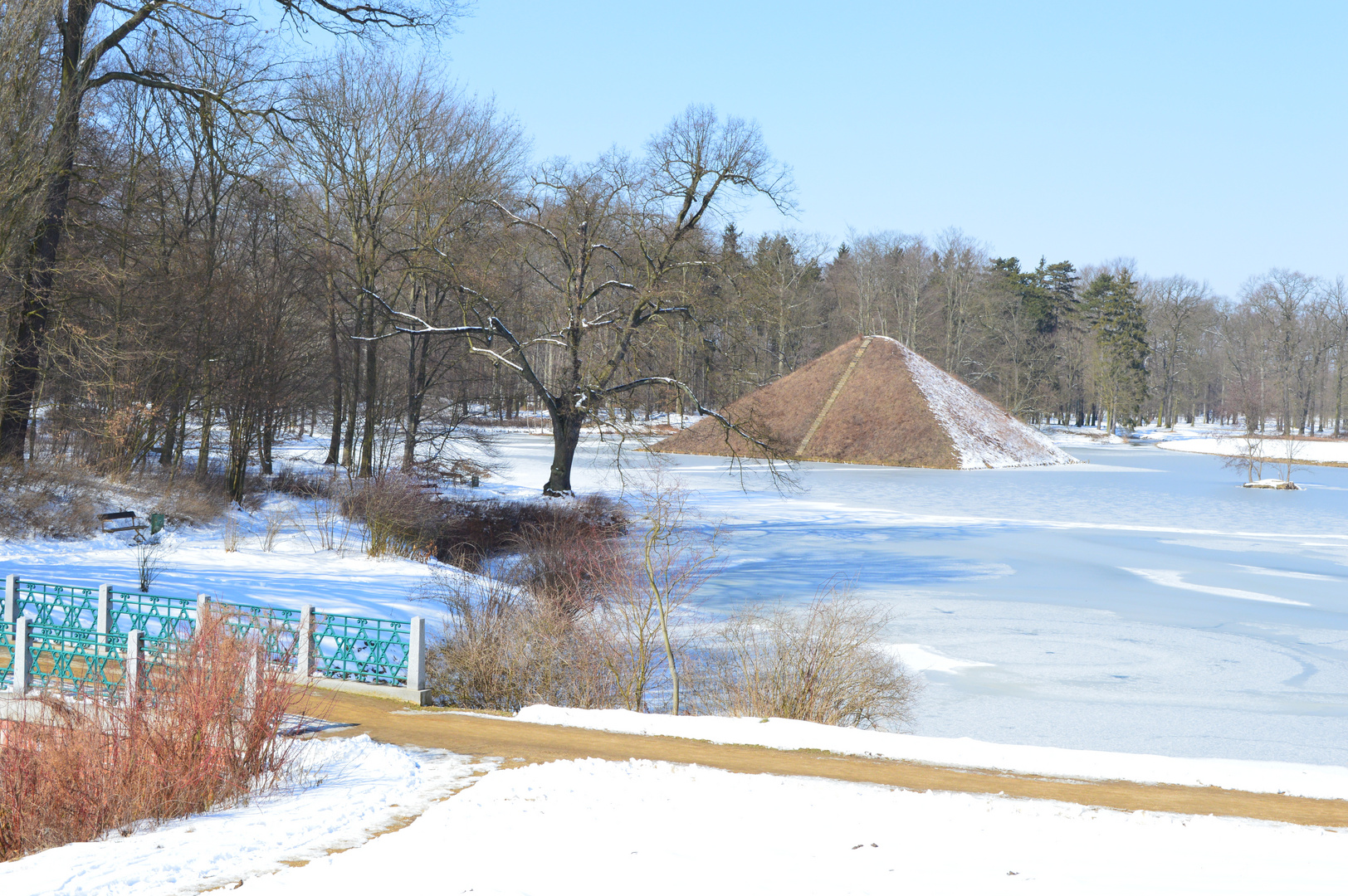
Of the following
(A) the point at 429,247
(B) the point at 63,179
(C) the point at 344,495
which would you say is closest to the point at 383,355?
(A) the point at 429,247

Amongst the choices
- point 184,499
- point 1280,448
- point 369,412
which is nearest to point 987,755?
point 184,499

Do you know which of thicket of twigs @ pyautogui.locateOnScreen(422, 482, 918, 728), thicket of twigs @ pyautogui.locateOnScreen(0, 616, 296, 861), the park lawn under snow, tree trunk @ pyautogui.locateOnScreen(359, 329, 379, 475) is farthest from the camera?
tree trunk @ pyautogui.locateOnScreen(359, 329, 379, 475)

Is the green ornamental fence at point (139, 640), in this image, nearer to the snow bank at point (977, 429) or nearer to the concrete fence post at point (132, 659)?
the concrete fence post at point (132, 659)

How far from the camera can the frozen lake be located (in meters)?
11.7

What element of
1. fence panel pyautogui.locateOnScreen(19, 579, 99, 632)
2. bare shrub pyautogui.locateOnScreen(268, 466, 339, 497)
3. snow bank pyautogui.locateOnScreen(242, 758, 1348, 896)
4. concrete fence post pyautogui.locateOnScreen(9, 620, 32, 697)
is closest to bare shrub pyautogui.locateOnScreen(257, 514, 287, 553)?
bare shrub pyautogui.locateOnScreen(268, 466, 339, 497)

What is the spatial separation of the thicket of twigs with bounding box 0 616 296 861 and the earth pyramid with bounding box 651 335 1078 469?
47141mm

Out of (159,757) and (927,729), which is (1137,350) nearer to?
(927,729)

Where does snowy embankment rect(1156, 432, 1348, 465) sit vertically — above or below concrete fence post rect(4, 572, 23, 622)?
above

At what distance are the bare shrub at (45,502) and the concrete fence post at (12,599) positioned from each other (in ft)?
22.2

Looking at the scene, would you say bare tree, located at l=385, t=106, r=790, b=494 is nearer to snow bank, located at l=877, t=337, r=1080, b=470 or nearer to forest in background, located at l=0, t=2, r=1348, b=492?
forest in background, located at l=0, t=2, r=1348, b=492

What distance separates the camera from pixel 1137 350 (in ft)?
314

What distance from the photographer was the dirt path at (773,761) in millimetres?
7789

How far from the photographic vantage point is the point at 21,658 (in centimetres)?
1031

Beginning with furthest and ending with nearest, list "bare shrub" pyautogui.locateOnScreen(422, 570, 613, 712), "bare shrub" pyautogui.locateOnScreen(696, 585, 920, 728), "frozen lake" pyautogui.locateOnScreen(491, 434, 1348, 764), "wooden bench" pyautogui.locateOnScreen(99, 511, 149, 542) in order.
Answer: "wooden bench" pyautogui.locateOnScreen(99, 511, 149, 542)
"bare shrub" pyautogui.locateOnScreen(422, 570, 613, 712)
"bare shrub" pyautogui.locateOnScreen(696, 585, 920, 728)
"frozen lake" pyautogui.locateOnScreen(491, 434, 1348, 764)
